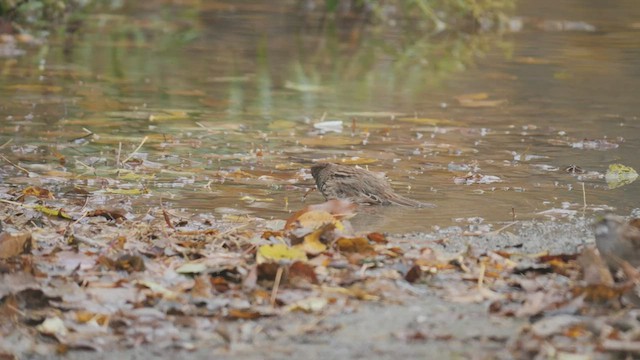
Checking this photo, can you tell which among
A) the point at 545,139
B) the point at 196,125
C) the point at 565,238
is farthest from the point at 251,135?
the point at 565,238

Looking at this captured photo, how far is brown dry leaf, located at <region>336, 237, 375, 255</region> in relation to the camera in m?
4.50

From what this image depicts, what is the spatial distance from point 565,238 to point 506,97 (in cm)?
509

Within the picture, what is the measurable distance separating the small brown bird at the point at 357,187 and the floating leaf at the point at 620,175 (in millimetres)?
1240

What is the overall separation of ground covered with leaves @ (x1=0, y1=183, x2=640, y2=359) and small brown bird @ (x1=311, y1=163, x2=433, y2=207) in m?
1.12

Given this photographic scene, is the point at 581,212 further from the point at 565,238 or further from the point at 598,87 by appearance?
the point at 598,87

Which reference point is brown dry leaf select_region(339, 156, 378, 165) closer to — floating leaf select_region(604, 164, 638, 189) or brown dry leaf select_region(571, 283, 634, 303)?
floating leaf select_region(604, 164, 638, 189)

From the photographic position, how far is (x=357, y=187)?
6.16 metres

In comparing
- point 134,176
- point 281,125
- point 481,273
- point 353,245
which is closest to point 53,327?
point 353,245

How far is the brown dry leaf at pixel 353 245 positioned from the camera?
14.8ft

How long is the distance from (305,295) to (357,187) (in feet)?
7.42

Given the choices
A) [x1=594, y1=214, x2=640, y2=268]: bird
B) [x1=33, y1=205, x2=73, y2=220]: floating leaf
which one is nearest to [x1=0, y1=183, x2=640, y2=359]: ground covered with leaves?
[x1=594, y1=214, x2=640, y2=268]: bird

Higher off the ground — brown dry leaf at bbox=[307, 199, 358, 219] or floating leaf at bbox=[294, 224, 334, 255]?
floating leaf at bbox=[294, 224, 334, 255]

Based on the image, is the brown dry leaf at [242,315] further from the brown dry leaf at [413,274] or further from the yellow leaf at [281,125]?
the yellow leaf at [281,125]

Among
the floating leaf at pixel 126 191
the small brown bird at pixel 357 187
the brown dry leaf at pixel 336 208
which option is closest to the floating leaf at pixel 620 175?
the small brown bird at pixel 357 187
